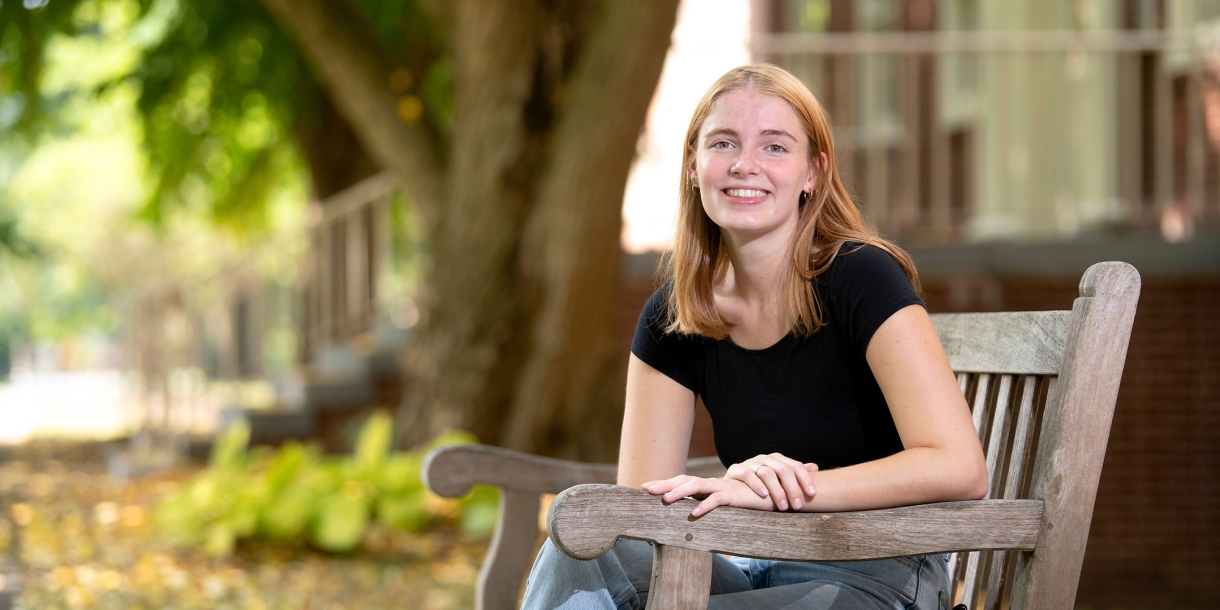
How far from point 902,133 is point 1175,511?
420 cm

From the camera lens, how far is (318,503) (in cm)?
584

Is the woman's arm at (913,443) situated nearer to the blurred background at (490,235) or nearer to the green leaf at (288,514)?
the blurred background at (490,235)

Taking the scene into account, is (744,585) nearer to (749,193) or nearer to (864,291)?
(864,291)

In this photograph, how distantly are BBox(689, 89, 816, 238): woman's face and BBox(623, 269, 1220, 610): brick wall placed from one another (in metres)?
5.15

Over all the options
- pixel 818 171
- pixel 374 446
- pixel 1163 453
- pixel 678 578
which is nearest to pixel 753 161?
pixel 818 171

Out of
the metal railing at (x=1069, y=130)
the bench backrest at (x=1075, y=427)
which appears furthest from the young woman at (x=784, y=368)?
the metal railing at (x=1069, y=130)

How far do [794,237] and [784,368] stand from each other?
0.25 m

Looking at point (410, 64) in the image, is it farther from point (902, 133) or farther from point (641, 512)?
point (641, 512)

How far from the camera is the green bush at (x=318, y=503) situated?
5727 millimetres

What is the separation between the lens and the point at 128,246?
115 feet

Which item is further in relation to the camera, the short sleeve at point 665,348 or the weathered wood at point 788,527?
the short sleeve at point 665,348

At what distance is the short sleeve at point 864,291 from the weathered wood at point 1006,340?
0.24 metres

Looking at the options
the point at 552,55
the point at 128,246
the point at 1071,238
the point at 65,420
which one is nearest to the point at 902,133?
the point at 1071,238

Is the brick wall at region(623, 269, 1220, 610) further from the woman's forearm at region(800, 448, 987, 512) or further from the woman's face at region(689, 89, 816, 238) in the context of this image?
the woman's forearm at region(800, 448, 987, 512)
